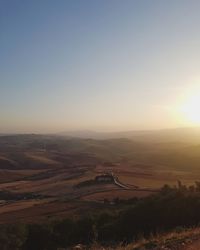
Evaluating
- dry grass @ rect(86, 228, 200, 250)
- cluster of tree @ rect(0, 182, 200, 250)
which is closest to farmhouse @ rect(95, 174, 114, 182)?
cluster of tree @ rect(0, 182, 200, 250)

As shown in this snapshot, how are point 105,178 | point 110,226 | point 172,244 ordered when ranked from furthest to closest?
1. point 105,178
2. point 110,226
3. point 172,244

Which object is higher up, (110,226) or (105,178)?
(110,226)

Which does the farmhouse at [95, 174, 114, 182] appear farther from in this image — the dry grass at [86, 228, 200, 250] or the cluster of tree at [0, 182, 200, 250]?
the dry grass at [86, 228, 200, 250]

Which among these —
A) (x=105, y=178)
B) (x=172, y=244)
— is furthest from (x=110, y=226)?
(x=105, y=178)

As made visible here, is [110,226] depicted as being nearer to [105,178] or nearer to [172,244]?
[172,244]

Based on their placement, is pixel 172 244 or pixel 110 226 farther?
pixel 110 226

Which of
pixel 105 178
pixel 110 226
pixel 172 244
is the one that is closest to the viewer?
pixel 172 244

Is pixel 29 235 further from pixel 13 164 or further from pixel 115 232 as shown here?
pixel 13 164

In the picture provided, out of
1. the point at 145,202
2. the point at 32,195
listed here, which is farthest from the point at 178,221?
the point at 32,195

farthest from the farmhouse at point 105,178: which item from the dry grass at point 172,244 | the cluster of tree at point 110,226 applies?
the dry grass at point 172,244
